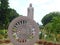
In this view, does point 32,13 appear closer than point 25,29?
No

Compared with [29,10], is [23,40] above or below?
below

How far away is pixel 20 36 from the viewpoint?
9.96 m

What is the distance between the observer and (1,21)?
27500 mm

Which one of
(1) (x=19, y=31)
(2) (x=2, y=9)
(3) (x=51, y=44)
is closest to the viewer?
(1) (x=19, y=31)

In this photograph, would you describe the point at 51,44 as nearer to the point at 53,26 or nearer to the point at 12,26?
the point at 12,26

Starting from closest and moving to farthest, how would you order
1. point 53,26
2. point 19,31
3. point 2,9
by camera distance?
point 19,31 → point 53,26 → point 2,9

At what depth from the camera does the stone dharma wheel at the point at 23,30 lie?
9.91 m

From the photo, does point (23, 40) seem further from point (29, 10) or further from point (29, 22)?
point (29, 10)

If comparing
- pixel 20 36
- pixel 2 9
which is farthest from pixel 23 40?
pixel 2 9

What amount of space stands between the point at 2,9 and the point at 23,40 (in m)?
17.1

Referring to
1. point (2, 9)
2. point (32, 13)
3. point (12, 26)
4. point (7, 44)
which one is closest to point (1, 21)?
point (2, 9)

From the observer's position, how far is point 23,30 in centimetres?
991

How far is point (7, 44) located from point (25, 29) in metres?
1.95

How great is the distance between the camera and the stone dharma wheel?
390 inches
